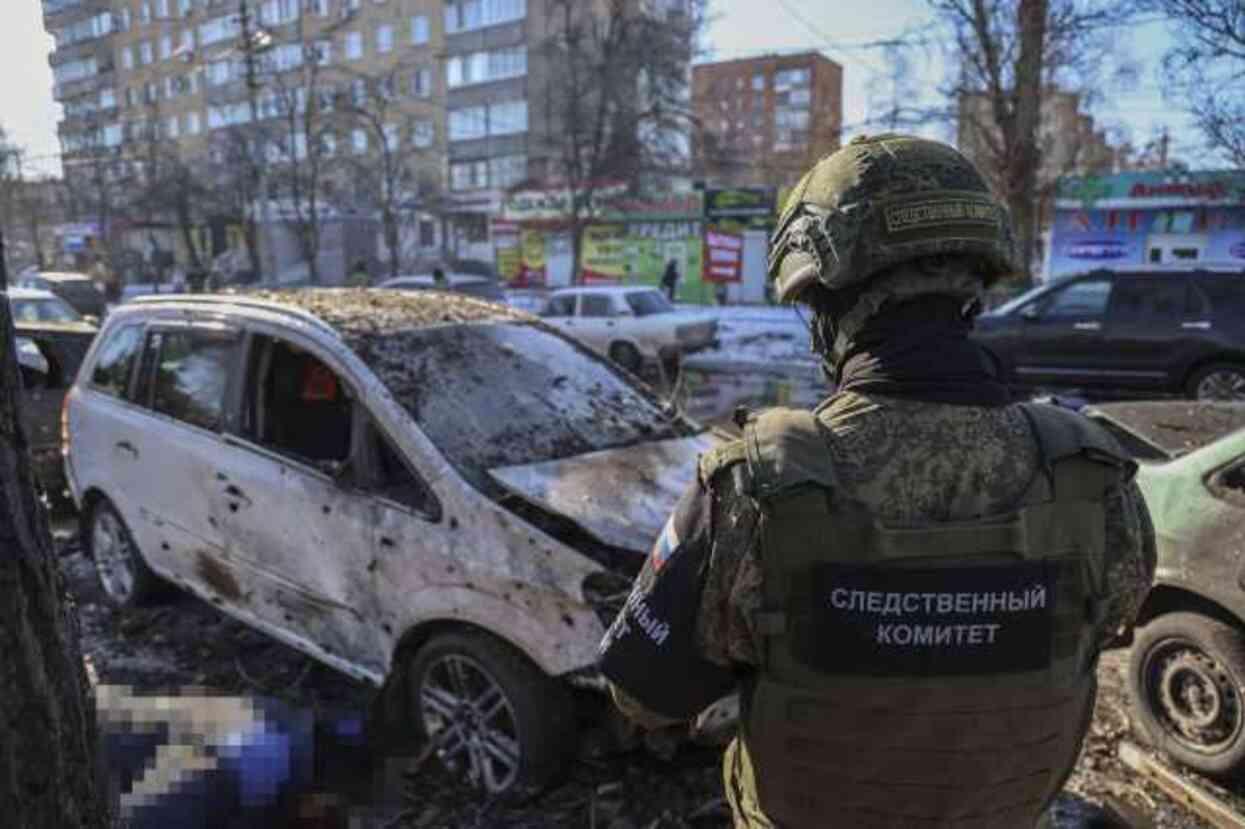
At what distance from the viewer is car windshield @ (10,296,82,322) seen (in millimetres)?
11492

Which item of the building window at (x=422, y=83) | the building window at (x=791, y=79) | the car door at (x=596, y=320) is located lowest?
the car door at (x=596, y=320)

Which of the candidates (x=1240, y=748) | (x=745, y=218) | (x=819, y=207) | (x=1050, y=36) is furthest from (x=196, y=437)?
(x=745, y=218)

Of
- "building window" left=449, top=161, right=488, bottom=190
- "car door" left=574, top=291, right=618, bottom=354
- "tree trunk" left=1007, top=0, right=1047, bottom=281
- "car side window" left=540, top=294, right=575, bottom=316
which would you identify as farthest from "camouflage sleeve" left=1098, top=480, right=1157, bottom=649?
"building window" left=449, top=161, right=488, bottom=190

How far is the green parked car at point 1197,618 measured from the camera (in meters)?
3.17

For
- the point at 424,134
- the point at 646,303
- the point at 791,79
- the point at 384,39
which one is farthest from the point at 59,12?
the point at 791,79

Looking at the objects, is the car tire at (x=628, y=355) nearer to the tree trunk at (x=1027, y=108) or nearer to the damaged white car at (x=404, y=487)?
the tree trunk at (x=1027, y=108)

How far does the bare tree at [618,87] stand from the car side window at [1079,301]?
13275mm

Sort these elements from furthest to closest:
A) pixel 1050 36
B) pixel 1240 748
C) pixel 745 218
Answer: pixel 745 218 < pixel 1050 36 < pixel 1240 748

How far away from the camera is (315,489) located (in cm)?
348

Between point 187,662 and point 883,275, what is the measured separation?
3889 mm

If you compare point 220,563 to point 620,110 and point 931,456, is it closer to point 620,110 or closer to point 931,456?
point 931,456

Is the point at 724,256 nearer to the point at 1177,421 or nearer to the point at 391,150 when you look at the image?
the point at 391,150

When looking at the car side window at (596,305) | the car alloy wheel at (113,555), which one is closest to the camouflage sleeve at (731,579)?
the car alloy wheel at (113,555)

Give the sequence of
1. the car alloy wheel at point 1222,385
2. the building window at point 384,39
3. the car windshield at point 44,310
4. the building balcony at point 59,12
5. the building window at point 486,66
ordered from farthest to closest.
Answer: the building window at point 384,39 < the building window at point 486,66 < the car windshield at point 44,310 < the car alloy wheel at point 1222,385 < the building balcony at point 59,12
